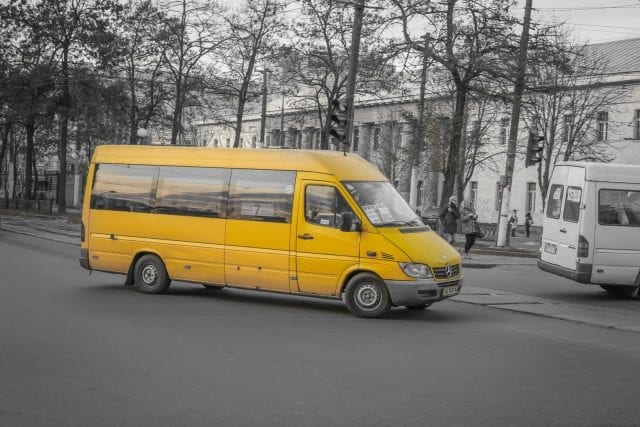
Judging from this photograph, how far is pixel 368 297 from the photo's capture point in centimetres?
1301

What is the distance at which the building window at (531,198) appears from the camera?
60659 millimetres

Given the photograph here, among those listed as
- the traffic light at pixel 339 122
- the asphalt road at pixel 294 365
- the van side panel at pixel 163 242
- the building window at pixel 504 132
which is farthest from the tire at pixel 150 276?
the building window at pixel 504 132

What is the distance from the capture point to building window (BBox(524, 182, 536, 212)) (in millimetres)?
60659

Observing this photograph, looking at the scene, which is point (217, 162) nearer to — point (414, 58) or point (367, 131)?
point (414, 58)

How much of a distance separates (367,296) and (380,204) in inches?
52.8

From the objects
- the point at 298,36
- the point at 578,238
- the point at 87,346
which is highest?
the point at 298,36

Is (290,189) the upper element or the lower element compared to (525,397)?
upper

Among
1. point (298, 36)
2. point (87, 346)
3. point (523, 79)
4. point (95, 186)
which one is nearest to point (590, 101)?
point (298, 36)

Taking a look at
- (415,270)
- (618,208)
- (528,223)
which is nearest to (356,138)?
(528,223)

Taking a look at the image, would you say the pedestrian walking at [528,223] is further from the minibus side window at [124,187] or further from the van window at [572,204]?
the minibus side window at [124,187]

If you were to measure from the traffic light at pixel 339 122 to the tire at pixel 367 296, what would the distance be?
8.15 m

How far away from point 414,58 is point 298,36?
1203 centimetres

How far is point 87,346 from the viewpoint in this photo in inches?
379

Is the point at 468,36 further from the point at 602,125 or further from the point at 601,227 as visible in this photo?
the point at 602,125
